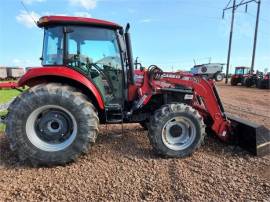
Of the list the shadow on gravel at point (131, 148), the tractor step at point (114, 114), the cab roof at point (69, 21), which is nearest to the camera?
the cab roof at point (69, 21)

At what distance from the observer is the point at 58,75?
4.45m

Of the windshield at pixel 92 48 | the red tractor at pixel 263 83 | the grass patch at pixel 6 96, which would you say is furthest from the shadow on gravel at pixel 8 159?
the red tractor at pixel 263 83

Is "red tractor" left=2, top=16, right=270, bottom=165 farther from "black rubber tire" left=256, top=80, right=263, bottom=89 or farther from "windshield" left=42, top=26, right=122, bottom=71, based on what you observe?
"black rubber tire" left=256, top=80, right=263, bottom=89

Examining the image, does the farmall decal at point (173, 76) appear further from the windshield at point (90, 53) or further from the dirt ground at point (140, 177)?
the dirt ground at point (140, 177)

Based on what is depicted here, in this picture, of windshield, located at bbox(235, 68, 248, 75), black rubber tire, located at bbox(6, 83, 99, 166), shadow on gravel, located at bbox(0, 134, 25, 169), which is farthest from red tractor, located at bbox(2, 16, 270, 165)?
windshield, located at bbox(235, 68, 248, 75)

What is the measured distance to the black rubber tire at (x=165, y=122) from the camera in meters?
4.66

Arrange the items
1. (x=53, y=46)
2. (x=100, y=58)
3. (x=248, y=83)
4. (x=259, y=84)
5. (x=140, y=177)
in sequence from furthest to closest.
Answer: (x=248, y=83) → (x=259, y=84) → (x=100, y=58) → (x=53, y=46) → (x=140, y=177)

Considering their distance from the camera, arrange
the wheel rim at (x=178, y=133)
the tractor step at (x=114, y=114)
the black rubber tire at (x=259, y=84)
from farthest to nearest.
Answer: the black rubber tire at (x=259, y=84) → the tractor step at (x=114, y=114) → the wheel rim at (x=178, y=133)

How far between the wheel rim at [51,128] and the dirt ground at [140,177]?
38cm

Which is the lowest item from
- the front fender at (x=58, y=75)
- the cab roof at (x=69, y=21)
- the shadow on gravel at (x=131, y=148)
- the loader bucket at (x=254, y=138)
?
the shadow on gravel at (x=131, y=148)

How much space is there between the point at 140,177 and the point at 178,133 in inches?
48.0

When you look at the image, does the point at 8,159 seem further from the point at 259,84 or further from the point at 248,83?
the point at 248,83

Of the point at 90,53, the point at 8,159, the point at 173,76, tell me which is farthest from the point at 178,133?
the point at 8,159

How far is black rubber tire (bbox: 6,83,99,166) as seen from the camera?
431cm
